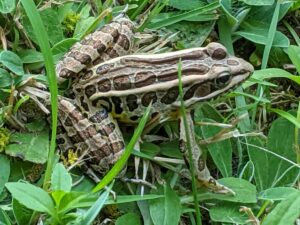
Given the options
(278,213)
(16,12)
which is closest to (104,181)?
(278,213)

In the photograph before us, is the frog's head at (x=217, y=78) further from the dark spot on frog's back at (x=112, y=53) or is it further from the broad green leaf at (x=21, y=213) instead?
the broad green leaf at (x=21, y=213)

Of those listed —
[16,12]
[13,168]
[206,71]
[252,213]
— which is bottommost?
[252,213]

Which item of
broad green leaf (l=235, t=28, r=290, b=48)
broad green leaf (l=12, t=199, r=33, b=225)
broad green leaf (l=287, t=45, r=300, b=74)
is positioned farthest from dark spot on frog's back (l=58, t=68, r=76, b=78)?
broad green leaf (l=287, t=45, r=300, b=74)

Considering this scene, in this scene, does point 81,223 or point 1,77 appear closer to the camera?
point 81,223

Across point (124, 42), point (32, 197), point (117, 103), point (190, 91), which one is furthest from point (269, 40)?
point (32, 197)

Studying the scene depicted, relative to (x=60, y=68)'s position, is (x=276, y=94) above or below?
below

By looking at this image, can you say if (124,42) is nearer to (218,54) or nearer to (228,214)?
(218,54)

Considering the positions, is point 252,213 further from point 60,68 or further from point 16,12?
point 16,12
